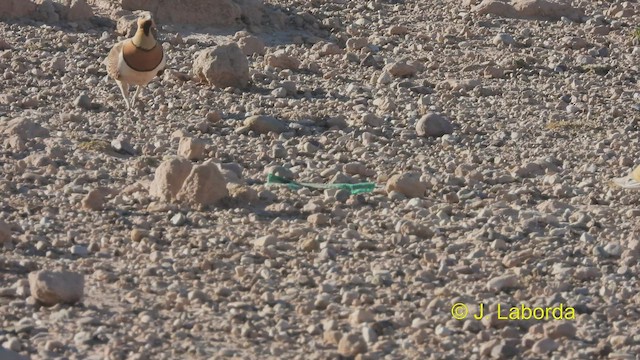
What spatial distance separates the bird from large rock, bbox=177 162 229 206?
2409 millimetres

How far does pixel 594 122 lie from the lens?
924cm

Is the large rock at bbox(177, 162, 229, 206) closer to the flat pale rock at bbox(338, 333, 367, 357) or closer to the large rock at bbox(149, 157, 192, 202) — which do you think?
the large rock at bbox(149, 157, 192, 202)

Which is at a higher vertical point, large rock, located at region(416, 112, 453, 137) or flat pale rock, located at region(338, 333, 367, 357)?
large rock, located at region(416, 112, 453, 137)

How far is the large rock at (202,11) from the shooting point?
11773mm

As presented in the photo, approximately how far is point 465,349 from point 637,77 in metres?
5.48

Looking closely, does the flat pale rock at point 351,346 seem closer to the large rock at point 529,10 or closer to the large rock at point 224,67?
the large rock at point 224,67

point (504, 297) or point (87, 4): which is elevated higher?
point (87, 4)

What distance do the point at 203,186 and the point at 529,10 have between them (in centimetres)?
583

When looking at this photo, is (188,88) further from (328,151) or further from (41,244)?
(41,244)

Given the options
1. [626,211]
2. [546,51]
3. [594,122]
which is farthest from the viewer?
[546,51]

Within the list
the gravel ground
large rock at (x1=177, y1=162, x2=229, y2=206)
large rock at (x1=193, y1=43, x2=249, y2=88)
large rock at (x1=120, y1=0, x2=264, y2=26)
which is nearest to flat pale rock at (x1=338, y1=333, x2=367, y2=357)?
the gravel ground

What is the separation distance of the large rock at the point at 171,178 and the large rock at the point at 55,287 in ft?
4.84

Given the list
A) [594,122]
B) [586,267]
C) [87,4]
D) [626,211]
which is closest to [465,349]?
[586,267]

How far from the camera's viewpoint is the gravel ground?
18.5 feet
